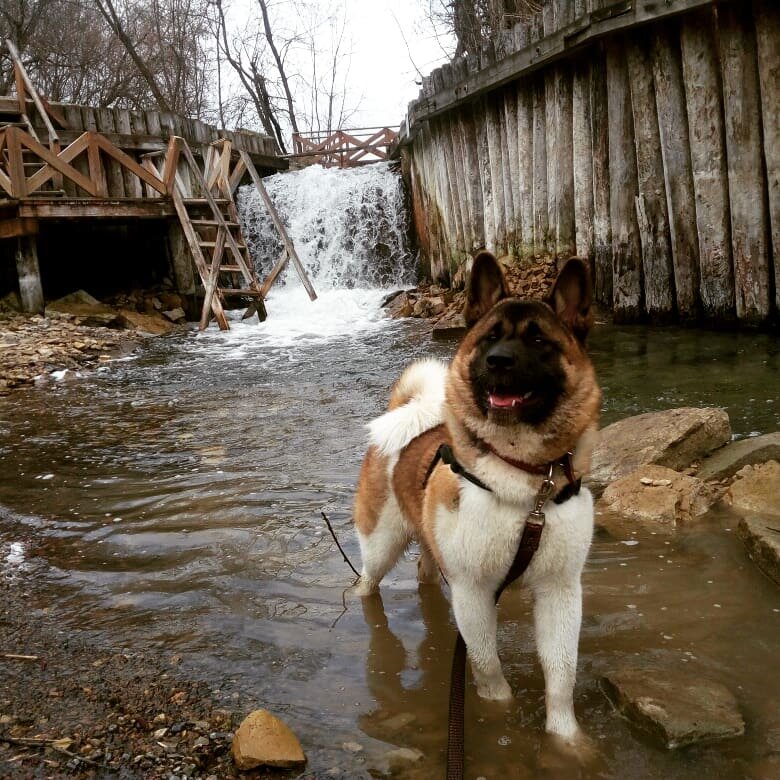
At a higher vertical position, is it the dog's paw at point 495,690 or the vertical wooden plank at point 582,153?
the vertical wooden plank at point 582,153

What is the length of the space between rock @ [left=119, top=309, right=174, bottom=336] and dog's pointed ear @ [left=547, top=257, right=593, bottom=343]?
11.6m

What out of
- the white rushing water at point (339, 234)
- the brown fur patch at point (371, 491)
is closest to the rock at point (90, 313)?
the white rushing water at point (339, 234)

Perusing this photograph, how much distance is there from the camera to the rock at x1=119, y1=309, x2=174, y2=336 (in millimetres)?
13491

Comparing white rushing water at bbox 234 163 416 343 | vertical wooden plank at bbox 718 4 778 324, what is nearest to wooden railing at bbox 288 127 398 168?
white rushing water at bbox 234 163 416 343

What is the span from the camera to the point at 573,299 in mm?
2891

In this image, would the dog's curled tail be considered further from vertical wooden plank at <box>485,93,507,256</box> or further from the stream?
vertical wooden plank at <box>485,93,507,256</box>

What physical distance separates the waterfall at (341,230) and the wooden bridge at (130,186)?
1.43 meters

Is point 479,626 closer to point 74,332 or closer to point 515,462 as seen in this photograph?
point 515,462

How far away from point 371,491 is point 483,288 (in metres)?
1.16

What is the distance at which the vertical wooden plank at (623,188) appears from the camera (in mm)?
9008

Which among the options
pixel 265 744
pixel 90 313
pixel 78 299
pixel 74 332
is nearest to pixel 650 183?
pixel 265 744

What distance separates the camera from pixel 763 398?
639 cm

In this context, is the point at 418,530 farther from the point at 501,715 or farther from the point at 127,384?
the point at 127,384

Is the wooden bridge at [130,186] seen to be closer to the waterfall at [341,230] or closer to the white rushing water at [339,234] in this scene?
the white rushing water at [339,234]
